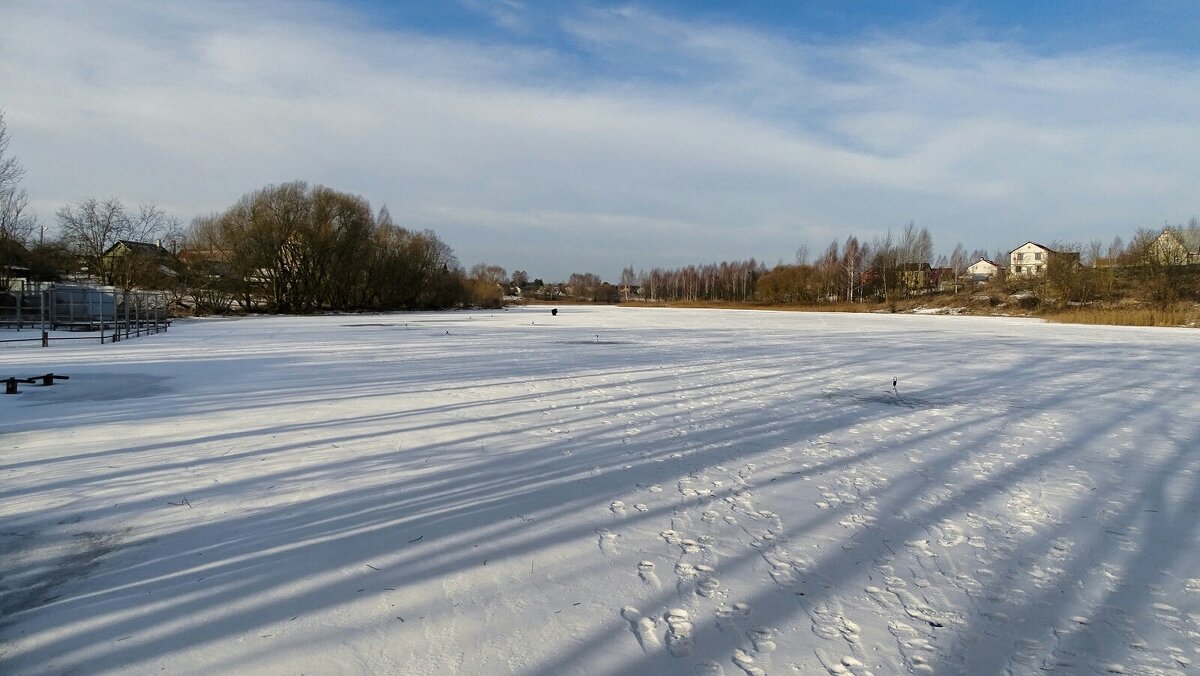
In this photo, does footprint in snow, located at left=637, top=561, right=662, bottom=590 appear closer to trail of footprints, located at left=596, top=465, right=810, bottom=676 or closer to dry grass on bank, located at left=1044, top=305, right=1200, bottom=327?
trail of footprints, located at left=596, top=465, right=810, bottom=676

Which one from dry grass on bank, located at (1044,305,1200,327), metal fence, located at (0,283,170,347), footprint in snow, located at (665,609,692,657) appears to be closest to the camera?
footprint in snow, located at (665,609,692,657)

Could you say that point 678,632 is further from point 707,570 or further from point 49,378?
point 49,378

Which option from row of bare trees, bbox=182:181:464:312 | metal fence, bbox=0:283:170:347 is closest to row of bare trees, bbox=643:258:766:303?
row of bare trees, bbox=182:181:464:312

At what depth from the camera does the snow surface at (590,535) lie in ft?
9.16

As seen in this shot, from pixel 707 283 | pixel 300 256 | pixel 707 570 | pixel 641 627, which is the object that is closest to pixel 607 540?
pixel 707 570

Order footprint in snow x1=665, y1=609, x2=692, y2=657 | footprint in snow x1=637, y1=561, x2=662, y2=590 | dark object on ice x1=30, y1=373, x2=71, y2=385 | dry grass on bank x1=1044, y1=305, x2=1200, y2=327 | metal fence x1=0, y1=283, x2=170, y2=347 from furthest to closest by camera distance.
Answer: dry grass on bank x1=1044, y1=305, x2=1200, y2=327 → metal fence x1=0, y1=283, x2=170, y2=347 → dark object on ice x1=30, y1=373, x2=71, y2=385 → footprint in snow x1=637, y1=561, x2=662, y2=590 → footprint in snow x1=665, y1=609, x2=692, y2=657

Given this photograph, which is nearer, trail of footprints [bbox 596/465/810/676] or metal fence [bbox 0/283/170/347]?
trail of footprints [bbox 596/465/810/676]

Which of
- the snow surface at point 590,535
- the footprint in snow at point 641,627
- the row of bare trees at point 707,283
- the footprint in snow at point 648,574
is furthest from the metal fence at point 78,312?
the row of bare trees at point 707,283

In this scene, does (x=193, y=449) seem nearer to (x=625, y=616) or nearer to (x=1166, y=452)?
(x=625, y=616)

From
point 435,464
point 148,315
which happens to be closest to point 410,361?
point 435,464

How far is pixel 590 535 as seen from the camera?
13.3ft

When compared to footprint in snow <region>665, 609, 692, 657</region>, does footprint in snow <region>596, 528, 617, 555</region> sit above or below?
above

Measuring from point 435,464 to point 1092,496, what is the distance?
546cm

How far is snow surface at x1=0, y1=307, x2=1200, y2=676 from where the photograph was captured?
2791mm
